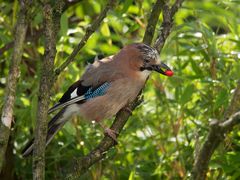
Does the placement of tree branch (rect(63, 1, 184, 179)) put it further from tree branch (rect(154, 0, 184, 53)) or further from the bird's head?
the bird's head

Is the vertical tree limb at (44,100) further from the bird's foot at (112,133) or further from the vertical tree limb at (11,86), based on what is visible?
the bird's foot at (112,133)

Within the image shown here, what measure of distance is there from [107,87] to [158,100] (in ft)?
2.08

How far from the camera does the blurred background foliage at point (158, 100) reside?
3.97 m

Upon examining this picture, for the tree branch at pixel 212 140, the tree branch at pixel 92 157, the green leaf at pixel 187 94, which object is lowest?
the tree branch at pixel 212 140

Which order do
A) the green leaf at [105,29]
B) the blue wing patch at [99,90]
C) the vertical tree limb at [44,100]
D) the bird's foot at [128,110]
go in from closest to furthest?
the vertical tree limb at [44,100]
the bird's foot at [128,110]
the blue wing patch at [99,90]
the green leaf at [105,29]

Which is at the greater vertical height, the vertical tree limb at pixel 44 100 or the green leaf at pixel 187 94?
the green leaf at pixel 187 94

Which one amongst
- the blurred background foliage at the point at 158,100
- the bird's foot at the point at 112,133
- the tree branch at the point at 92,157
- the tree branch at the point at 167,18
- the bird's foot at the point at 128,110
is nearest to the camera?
the tree branch at the point at 92,157

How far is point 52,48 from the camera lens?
3.07 metres

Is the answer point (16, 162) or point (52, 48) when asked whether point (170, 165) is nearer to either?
point (16, 162)

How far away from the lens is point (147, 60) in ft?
13.0

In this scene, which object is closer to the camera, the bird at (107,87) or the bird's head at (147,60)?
the bird's head at (147,60)

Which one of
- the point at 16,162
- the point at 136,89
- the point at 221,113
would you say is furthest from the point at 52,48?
the point at 16,162

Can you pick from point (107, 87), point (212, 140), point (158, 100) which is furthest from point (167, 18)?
point (212, 140)

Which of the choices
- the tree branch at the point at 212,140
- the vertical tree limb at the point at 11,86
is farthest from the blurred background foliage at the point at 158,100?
the tree branch at the point at 212,140
